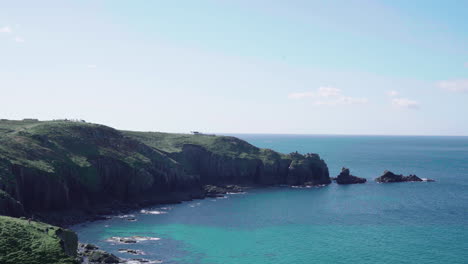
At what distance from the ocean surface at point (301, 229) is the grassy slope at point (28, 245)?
19.5 metres

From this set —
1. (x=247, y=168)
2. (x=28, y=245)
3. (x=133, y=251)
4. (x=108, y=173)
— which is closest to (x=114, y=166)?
(x=108, y=173)

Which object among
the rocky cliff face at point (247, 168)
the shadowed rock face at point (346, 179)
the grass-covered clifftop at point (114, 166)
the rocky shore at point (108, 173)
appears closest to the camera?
the rocky shore at point (108, 173)

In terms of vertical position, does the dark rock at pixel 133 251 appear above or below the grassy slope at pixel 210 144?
below

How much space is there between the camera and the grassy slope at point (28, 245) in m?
57.1

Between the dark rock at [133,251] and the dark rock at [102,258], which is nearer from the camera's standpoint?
the dark rock at [102,258]

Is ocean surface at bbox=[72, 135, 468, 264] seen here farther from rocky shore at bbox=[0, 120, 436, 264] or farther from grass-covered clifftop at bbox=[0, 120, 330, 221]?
grass-covered clifftop at bbox=[0, 120, 330, 221]

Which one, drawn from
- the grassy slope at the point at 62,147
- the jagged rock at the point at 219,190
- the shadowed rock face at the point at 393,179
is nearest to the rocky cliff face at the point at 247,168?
the jagged rock at the point at 219,190

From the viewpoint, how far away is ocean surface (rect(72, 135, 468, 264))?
8050cm

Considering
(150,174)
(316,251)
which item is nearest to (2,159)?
(150,174)

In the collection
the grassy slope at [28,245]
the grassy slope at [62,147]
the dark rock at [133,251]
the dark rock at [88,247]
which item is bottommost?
the dark rock at [133,251]

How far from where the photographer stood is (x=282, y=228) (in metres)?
103

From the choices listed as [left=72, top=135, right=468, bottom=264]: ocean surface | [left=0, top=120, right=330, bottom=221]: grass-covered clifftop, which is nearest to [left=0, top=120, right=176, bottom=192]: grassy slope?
[left=0, top=120, right=330, bottom=221]: grass-covered clifftop

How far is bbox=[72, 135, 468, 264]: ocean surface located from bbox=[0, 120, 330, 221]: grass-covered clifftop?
1338cm

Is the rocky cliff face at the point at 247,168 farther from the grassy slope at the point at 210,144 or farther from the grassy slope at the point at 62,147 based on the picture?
the grassy slope at the point at 62,147
